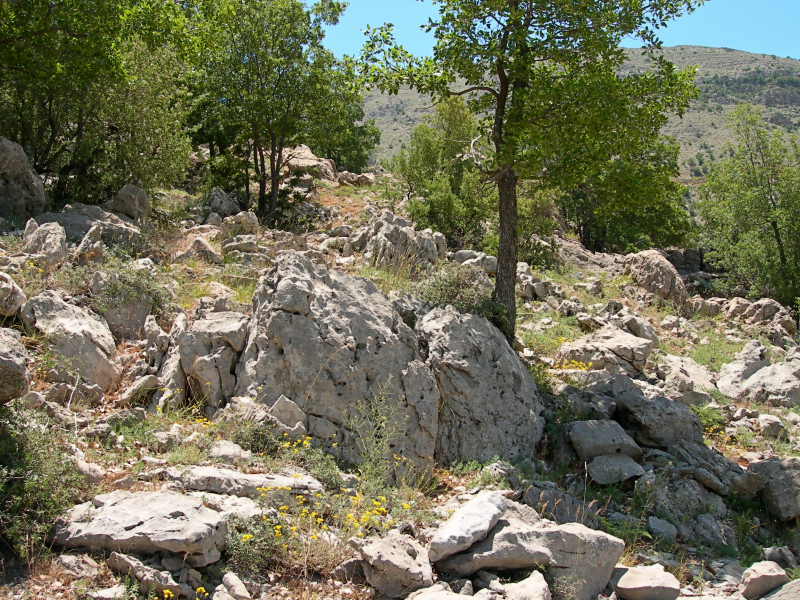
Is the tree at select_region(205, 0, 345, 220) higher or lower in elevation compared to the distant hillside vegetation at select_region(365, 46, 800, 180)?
lower

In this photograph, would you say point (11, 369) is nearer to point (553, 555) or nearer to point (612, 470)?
point (553, 555)

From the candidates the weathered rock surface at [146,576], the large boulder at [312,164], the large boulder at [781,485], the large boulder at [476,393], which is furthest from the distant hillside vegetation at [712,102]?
the weathered rock surface at [146,576]

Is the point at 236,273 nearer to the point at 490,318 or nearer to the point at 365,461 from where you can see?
the point at 490,318

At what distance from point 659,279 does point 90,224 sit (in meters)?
13.4

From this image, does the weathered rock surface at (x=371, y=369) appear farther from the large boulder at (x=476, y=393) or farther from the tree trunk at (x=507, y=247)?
the tree trunk at (x=507, y=247)

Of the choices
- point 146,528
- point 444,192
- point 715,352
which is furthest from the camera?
point 444,192

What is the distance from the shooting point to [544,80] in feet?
28.3

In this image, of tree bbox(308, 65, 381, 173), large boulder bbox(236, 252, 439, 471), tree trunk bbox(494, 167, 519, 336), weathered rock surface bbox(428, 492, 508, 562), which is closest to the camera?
weathered rock surface bbox(428, 492, 508, 562)

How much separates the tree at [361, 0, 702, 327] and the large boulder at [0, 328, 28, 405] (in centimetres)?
643

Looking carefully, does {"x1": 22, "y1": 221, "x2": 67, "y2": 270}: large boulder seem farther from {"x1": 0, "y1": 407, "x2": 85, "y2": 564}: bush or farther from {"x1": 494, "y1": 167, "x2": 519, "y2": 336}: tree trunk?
{"x1": 494, "y1": 167, "x2": 519, "y2": 336}: tree trunk

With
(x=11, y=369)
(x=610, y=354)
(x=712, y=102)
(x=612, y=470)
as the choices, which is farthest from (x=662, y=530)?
(x=712, y=102)

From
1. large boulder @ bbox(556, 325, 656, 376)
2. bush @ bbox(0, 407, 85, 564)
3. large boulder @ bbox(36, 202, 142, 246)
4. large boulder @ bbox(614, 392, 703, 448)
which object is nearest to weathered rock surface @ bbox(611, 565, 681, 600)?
large boulder @ bbox(614, 392, 703, 448)

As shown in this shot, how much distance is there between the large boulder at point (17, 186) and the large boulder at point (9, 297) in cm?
339

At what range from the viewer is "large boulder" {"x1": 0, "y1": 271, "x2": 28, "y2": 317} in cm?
622
